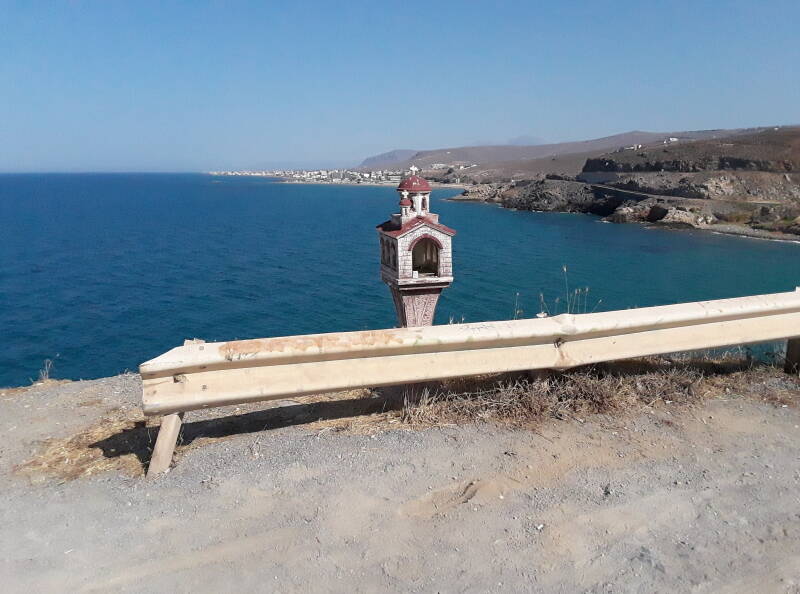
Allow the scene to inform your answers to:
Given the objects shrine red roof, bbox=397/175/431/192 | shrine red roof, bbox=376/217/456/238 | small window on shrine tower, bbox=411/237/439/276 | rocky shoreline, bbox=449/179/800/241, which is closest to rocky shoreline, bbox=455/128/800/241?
rocky shoreline, bbox=449/179/800/241

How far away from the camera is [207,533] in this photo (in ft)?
10.8

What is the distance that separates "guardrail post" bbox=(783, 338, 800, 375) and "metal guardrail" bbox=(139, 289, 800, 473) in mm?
372

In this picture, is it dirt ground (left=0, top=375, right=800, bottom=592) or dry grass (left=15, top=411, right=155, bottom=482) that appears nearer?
dirt ground (left=0, top=375, right=800, bottom=592)

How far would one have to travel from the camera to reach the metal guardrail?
4008 millimetres

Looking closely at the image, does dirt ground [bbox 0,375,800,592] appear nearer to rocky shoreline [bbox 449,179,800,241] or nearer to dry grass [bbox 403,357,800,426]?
dry grass [bbox 403,357,800,426]

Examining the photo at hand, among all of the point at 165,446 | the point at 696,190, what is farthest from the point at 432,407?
the point at 696,190

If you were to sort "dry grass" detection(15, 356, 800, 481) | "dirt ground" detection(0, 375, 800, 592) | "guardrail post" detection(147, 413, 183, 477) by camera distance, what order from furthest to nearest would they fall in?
"dry grass" detection(15, 356, 800, 481)
"guardrail post" detection(147, 413, 183, 477)
"dirt ground" detection(0, 375, 800, 592)

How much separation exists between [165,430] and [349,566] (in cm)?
172

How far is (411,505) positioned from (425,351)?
124 cm

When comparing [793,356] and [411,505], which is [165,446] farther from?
[793,356]

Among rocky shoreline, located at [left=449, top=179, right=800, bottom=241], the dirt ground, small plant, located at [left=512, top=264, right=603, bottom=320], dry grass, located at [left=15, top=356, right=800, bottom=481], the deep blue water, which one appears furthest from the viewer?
rocky shoreline, located at [left=449, top=179, right=800, bottom=241]

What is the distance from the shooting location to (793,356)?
561cm

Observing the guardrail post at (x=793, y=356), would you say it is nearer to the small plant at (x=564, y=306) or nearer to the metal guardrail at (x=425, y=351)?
the metal guardrail at (x=425, y=351)

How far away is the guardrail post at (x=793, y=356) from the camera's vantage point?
18.3ft
